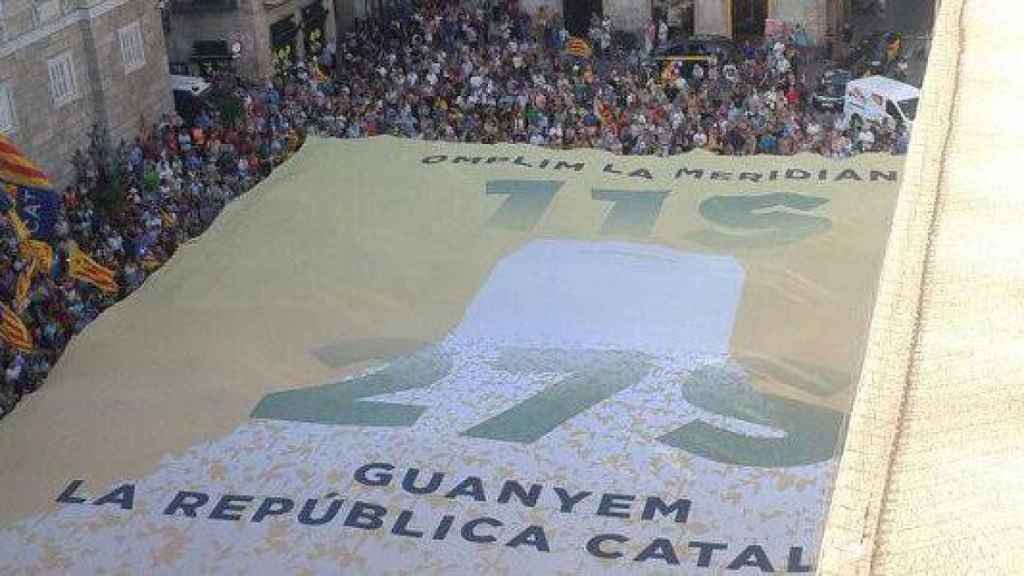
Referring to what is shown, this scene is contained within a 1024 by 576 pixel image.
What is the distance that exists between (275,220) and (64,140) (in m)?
6.15

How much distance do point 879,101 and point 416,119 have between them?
31.8ft

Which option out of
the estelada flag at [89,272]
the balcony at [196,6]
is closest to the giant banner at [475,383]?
the estelada flag at [89,272]

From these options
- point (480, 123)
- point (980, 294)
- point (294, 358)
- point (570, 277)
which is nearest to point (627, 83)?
point (480, 123)

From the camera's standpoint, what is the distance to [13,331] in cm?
2314

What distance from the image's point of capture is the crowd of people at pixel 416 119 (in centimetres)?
2805

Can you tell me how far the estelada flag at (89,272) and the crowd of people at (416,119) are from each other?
27 centimetres

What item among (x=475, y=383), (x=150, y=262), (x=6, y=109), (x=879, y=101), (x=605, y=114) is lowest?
(x=475, y=383)

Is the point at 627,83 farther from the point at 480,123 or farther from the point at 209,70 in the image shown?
the point at 209,70

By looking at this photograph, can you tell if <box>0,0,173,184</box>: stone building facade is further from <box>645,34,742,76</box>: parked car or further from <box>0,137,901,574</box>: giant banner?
<box>645,34,742,76</box>: parked car

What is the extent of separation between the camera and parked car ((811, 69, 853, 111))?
3628 centimetres

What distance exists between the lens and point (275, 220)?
90.5 feet

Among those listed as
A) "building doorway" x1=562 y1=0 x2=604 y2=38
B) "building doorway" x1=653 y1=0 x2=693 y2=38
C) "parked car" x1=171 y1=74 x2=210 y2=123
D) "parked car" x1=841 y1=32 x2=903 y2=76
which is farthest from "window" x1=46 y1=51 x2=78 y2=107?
"parked car" x1=841 y1=32 x2=903 y2=76

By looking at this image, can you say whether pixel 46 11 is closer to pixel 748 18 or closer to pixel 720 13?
pixel 720 13

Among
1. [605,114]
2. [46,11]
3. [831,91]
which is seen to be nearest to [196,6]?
[46,11]
